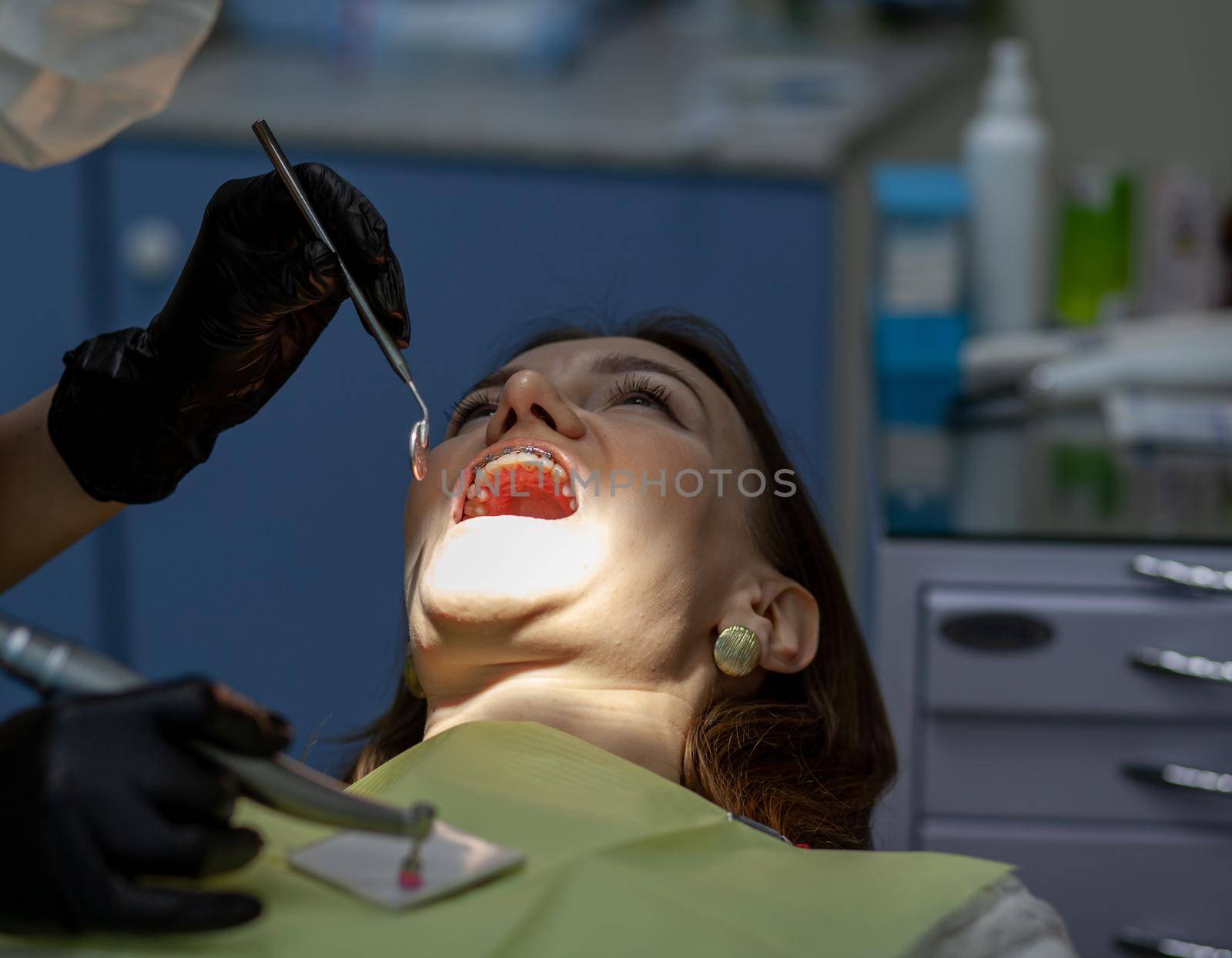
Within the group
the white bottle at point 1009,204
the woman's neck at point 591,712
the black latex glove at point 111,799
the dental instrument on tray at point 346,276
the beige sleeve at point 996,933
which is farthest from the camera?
the white bottle at point 1009,204

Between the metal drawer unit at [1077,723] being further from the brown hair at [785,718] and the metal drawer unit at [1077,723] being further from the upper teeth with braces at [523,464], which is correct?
the upper teeth with braces at [523,464]

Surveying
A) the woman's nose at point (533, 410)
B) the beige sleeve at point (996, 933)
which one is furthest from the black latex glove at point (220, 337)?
the beige sleeve at point (996, 933)

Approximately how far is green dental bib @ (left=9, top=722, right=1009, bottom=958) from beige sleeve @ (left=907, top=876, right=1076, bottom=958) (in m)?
0.01

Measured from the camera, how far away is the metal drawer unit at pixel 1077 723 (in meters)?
1.49

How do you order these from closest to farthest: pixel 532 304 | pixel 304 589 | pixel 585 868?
1. pixel 585 868
2. pixel 532 304
3. pixel 304 589

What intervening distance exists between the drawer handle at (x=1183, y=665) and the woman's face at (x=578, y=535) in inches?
19.3

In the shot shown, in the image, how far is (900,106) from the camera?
96.0 inches

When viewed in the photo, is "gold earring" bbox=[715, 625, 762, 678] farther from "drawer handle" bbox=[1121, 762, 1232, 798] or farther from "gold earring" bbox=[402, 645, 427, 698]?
"drawer handle" bbox=[1121, 762, 1232, 798]

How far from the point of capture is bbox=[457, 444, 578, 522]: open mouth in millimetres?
1124

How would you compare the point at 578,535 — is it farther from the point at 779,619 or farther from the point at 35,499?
the point at 35,499

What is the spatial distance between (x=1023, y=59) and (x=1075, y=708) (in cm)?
100

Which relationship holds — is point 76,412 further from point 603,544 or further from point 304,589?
point 304,589

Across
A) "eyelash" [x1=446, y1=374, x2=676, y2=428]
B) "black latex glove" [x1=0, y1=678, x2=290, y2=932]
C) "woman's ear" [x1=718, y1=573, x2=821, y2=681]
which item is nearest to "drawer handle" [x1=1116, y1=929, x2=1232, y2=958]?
"woman's ear" [x1=718, y1=573, x2=821, y2=681]

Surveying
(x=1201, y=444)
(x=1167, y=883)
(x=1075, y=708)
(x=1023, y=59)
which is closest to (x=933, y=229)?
(x=1023, y=59)
